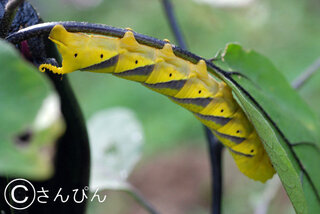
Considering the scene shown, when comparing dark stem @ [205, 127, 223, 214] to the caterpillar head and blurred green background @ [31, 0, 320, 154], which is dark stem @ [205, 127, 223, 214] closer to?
the caterpillar head

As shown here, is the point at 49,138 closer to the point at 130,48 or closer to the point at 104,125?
the point at 130,48

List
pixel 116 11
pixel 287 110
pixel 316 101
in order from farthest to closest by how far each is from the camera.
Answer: pixel 116 11, pixel 316 101, pixel 287 110

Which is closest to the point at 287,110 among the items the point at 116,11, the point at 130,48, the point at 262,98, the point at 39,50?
the point at 262,98

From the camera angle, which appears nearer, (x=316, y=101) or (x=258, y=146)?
(x=258, y=146)

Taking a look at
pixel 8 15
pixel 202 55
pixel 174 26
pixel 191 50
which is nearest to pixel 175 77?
pixel 174 26

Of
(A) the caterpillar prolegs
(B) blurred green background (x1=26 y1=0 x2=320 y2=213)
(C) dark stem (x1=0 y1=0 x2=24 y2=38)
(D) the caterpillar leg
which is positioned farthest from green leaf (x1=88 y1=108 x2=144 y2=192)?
(B) blurred green background (x1=26 y1=0 x2=320 y2=213)

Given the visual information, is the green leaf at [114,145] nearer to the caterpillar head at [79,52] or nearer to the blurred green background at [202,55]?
the caterpillar head at [79,52]
